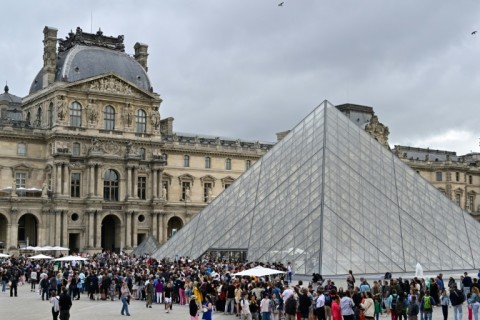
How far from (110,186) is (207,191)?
11180 millimetres

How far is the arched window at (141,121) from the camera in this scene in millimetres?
57719

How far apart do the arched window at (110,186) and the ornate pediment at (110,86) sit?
6.20 metres

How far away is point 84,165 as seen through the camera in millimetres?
54219

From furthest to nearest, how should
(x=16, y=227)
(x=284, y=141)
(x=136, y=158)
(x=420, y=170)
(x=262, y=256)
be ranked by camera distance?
1. (x=420, y=170)
2. (x=136, y=158)
3. (x=16, y=227)
4. (x=284, y=141)
5. (x=262, y=256)

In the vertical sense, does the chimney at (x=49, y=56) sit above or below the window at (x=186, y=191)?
above

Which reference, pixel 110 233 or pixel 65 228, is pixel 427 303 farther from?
pixel 110 233

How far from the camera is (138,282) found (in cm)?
2605

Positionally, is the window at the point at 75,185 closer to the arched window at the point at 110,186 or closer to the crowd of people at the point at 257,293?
the arched window at the point at 110,186

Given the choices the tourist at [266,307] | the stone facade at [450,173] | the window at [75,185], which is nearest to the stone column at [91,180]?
the window at [75,185]

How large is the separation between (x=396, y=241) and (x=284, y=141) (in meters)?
9.02

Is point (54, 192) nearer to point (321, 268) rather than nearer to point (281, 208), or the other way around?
point (281, 208)

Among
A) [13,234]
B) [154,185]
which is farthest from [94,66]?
[13,234]

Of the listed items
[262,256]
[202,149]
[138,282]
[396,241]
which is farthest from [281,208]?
[202,149]

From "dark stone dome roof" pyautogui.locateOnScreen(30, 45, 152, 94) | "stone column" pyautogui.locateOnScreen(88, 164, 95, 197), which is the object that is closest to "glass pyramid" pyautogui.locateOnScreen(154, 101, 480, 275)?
"stone column" pyautogui.locateOnScreen(88, 164, 95, 197)
